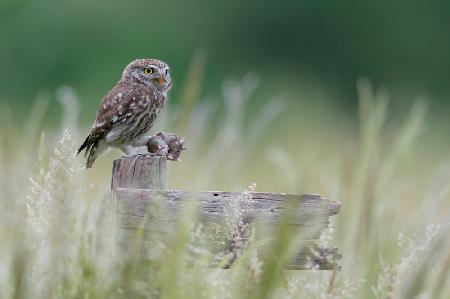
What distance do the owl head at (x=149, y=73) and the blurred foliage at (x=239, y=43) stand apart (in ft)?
51.2

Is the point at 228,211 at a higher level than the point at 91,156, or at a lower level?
lower

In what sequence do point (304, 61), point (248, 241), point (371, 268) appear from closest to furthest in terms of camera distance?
point (248, 241), point (371, 268), point (304, 61)

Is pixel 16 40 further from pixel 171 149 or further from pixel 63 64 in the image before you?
pixel 171 149

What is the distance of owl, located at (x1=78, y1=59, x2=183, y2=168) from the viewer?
490 centimetres

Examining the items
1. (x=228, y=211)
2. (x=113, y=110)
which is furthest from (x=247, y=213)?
(x=113, y=110)

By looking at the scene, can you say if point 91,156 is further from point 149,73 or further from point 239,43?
point 239,43

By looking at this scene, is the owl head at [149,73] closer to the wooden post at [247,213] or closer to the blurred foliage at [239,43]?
the wooden post at [247,213]

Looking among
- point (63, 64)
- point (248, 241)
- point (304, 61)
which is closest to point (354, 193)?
point (248, 241)

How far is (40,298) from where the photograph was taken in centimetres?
246

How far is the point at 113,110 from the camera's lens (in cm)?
495

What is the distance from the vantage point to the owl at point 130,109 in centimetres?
490

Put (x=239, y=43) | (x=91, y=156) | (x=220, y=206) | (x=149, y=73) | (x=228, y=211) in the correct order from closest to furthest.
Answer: (x=228, y=211)
(x=220, y=206)
(x=91, y=156)
(x=149, y=73)
(x=239, y=43)

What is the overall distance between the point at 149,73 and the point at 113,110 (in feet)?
1.05

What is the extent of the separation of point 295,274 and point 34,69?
64.3 ft
